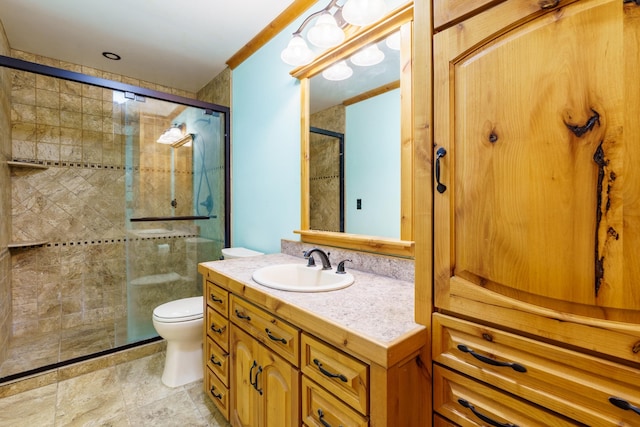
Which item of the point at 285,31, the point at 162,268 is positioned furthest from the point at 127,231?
the point at 285,31

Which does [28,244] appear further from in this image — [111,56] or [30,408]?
[111,56]

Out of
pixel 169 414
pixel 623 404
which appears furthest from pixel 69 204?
pixel 623 404

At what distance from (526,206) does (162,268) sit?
2742mm

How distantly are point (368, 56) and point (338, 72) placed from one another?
226 mm

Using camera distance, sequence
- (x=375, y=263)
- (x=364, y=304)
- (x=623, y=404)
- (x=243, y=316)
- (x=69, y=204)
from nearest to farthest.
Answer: (x=623, y=404), (x=364, y=304), (x=243, y=316), (x=375, y=263), (x=69, y=204)

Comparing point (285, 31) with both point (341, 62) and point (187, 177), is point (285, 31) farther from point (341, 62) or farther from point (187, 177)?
point (187, 177)

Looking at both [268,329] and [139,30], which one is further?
[139,30]

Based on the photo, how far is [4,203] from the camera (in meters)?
2.23

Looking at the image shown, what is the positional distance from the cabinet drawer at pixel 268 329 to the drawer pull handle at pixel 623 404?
0.77m

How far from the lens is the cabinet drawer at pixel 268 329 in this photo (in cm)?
103

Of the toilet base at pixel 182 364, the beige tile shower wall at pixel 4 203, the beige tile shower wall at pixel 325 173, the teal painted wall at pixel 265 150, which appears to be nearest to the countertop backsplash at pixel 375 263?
the beige tile shower wall at pixel 325 173

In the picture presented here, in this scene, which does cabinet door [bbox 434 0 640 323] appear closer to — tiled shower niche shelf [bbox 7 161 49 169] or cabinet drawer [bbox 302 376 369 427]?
cabinet drawer [bbox 302 376 369 427]

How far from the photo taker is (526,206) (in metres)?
0.64

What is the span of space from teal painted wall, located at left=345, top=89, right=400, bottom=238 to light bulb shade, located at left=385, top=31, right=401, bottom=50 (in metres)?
0.21
